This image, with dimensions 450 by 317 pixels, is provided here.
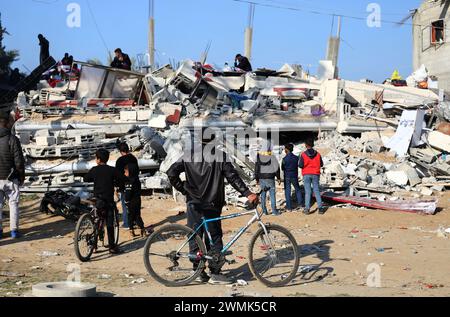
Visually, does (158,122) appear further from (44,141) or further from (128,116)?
(44,141)

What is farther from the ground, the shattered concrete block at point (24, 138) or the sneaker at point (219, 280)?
the shattered concrete block at point (24, 138)

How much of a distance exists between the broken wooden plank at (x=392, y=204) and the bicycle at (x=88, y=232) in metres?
6.28

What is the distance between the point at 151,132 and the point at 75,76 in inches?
291

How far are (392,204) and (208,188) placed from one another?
732cm

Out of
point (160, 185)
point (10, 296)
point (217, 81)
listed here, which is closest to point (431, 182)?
point (160, 185)

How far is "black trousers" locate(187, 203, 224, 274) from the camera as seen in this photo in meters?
6.87

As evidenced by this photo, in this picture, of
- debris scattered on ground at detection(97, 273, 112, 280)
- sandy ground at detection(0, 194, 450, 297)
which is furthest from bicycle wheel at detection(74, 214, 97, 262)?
debris scattered on ground at detection(97, 273, 112, 280)

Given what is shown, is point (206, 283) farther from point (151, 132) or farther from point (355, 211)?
point (151, 132)

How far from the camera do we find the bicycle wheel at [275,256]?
271 inches

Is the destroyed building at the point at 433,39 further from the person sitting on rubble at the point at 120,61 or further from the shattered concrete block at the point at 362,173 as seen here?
the person sitting on rubble at the point at 120,61

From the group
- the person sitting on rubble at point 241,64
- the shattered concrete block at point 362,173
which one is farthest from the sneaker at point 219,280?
the person sitting on rubble at point 241,64

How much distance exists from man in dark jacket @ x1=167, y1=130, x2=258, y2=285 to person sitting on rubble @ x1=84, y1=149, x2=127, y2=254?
79.5 inches

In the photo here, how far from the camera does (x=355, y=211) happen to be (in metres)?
12.8

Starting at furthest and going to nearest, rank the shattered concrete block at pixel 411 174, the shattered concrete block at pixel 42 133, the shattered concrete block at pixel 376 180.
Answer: the shattered concrete block at pixel 42 133, the shattered concrete block at pixel 411 174, the shattered concrete block at pixel 376 180
